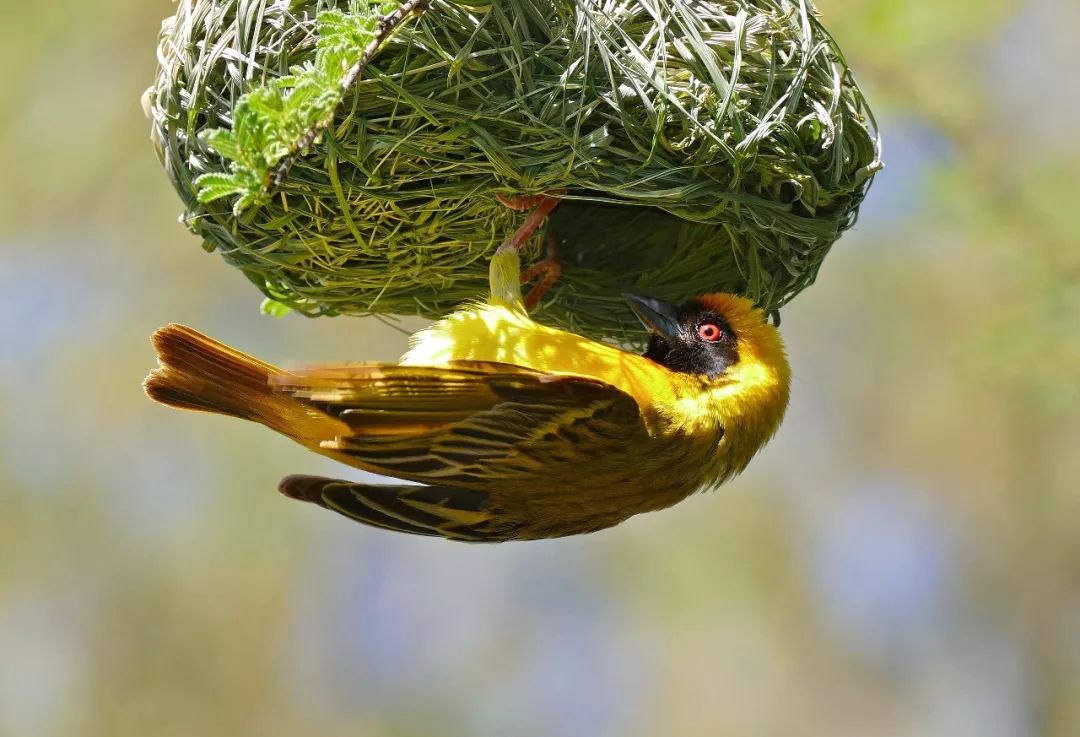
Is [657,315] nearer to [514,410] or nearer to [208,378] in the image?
[514,410]

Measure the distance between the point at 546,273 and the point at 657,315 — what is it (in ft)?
0.91

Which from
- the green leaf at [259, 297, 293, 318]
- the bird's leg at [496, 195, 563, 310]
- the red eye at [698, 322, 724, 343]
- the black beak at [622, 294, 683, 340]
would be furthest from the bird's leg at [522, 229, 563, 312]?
the green leaf at [259, 297, 293, 318]

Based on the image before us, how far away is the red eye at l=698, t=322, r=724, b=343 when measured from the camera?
2.75m

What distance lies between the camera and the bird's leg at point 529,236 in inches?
98.9

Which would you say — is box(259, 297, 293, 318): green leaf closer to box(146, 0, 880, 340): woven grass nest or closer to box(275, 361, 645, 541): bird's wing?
box(146, 0, 880, 340): woven grass nest

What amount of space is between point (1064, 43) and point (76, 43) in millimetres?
4837

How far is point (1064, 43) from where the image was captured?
19.3ft

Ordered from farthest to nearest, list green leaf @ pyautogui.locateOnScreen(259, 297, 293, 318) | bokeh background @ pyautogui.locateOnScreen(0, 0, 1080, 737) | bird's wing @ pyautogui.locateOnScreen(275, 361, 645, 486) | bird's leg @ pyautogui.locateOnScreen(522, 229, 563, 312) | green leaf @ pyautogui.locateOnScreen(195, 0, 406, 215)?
bokeh background @ pyautogui.locateOnScreen(0, 0, 1080, 737) → green leaf @ pyautogui.locateOnScreen(259, 297, 293, 318) → bird's leg @ pyautogui.locateOnScreen(522, 229, 563, 312) → bird's wing @ pyautogui.locateOnScreen(275, 361, 645, 486) → green leaf @ pyautogui.locateOnScreen(195, 0, 406, 215)

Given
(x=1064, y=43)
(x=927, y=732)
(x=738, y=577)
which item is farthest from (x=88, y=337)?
(x=927, y=732)

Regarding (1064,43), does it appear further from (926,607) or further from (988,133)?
(926,607)

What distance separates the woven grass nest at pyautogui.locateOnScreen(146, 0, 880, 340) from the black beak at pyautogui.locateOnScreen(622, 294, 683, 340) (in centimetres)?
21

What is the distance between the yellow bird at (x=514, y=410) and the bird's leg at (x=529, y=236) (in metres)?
0.05

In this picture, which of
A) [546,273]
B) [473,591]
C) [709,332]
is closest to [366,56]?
[546,273]

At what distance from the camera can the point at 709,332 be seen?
9.05 feet
